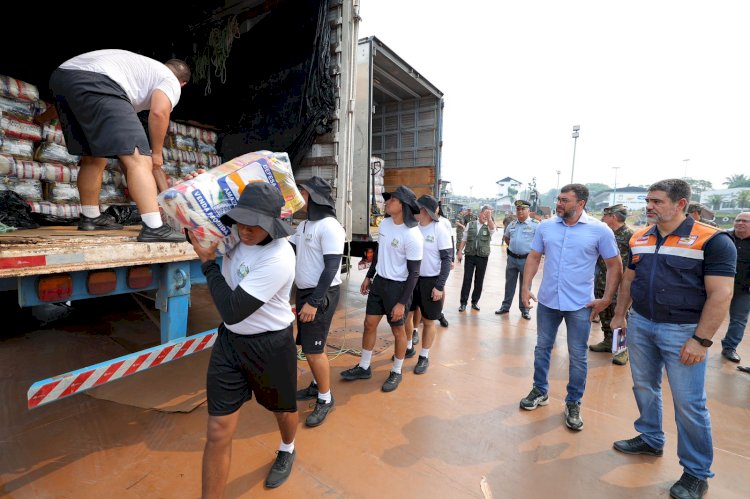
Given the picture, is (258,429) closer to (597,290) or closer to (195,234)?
(195,234)

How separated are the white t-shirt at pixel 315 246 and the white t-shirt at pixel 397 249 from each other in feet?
1.89

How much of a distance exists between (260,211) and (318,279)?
1223mm

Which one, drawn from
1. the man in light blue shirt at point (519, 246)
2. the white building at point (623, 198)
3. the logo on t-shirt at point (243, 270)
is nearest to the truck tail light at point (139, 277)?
the logo on t-shirt at point (243, 270)

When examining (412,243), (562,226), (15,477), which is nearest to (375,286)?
(412,243)

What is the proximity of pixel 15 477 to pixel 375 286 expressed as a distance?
2530 mm

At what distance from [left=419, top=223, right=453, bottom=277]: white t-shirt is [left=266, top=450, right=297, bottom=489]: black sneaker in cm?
203

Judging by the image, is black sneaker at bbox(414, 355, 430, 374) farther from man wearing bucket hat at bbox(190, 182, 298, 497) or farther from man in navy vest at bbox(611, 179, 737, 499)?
man wearing bucket hat at bbox(190, 182, 298, 497)

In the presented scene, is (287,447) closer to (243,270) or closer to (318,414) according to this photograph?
(318,414)

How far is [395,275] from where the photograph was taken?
321cm

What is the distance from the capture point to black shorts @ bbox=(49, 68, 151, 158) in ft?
7.28

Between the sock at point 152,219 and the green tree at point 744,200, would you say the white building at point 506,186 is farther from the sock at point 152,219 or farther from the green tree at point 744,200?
the sock at point 152,219

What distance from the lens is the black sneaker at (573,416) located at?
2672 mm

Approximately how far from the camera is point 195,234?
162cm

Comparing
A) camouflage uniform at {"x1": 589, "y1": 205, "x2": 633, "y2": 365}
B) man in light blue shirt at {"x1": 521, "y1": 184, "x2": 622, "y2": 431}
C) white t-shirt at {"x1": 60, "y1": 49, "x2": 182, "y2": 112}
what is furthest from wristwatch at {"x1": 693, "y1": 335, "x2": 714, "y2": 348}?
white t-shirt at {"x1": 60, "y1": 49, "x2": 182, "y2": 112}
